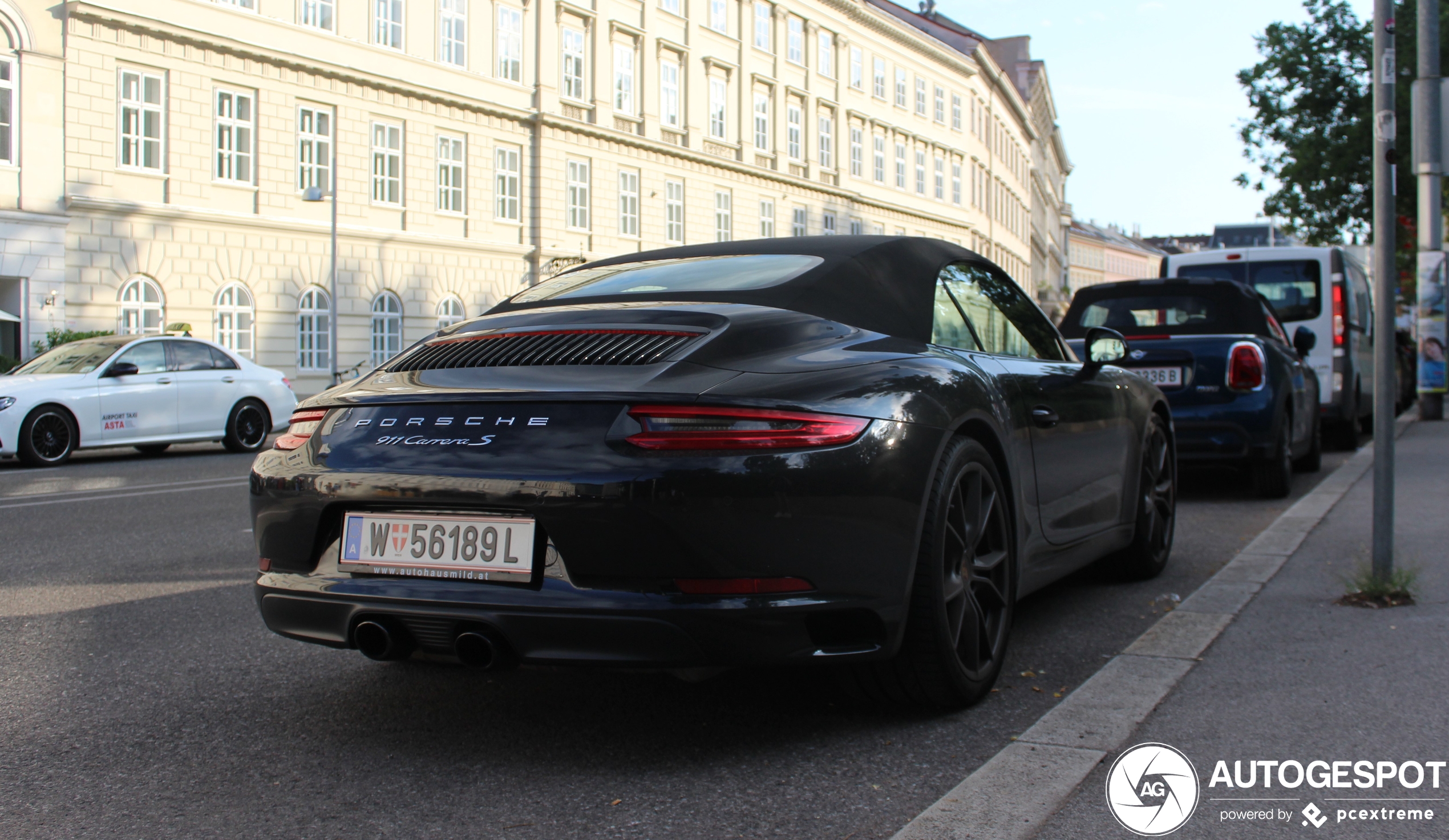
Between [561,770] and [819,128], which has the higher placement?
[819,128]

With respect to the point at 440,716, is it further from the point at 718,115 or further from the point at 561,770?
the point at 718,115

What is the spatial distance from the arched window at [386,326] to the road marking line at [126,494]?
20.4 m

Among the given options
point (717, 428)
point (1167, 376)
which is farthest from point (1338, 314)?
point (717, 428)

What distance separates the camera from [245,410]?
54.1 ft

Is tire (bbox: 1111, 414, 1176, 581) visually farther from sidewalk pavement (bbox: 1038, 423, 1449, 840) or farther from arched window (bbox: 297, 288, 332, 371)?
arched window (bbox: 297, 288, 332, 371)

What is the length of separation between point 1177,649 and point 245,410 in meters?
14.5

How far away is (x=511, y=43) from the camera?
35781mm

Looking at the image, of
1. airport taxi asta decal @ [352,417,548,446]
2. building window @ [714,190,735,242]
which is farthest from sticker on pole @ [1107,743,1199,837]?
building window @ [714,190,735,242]

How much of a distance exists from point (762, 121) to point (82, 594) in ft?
145

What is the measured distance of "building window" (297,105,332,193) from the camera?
2956 cm

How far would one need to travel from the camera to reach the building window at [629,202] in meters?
39.9

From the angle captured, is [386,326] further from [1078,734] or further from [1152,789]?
[1152,789]

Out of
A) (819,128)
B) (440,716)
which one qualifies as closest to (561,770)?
(440,716)

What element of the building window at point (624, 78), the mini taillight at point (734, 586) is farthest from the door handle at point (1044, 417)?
the building window at point (624, 78)
